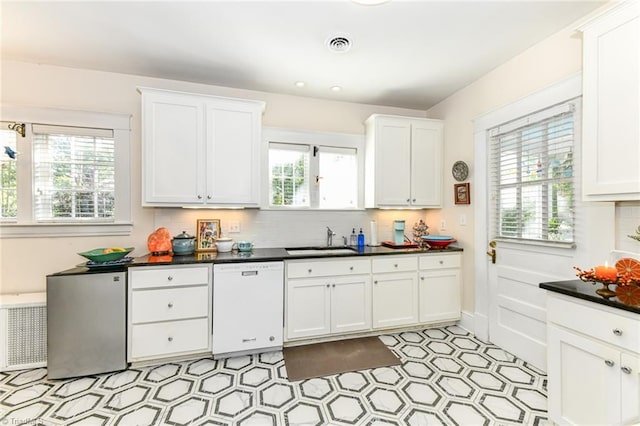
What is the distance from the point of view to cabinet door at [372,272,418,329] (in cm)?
290

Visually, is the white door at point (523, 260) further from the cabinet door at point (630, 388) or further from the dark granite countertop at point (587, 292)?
the cabinet door at point (630, 388)

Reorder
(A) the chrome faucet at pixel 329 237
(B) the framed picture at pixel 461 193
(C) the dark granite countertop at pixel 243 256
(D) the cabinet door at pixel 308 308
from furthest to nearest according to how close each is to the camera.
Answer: (A) the chrome faucet at pixel 329 237 → (B) the framed picture at pixel 461 193 → (D) the cabinet door at pixel 308 308 → (C) the dark granite countertop at pixel 243 256

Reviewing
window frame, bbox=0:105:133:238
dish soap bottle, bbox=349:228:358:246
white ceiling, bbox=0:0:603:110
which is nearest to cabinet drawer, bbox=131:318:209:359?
window frame, bbox=0:105:133:238

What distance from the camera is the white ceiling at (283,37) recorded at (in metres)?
1.90

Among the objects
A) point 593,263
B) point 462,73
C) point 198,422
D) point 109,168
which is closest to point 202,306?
point 198,422

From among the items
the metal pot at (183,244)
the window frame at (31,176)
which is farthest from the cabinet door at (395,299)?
the window frame at (31,176)

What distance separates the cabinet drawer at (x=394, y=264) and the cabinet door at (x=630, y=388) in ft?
5.70

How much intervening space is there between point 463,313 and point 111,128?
4.25 metres

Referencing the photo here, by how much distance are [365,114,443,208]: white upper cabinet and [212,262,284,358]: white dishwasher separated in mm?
1530

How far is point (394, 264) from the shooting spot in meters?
2.95

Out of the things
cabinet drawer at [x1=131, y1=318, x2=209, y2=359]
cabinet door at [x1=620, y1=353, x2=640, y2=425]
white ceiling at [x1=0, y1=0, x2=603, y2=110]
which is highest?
white ceiling at [x1=0, y1=0, x2=603, y2=110]

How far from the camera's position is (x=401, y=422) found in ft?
5.65

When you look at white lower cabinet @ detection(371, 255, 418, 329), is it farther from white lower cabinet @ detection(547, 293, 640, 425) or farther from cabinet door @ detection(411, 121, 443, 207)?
white lower cabinet @ detection(547, 293, 640, 425)

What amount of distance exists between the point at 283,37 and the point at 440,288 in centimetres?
295
